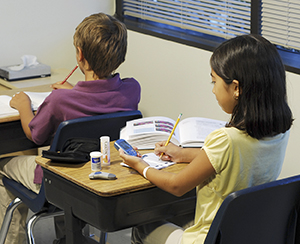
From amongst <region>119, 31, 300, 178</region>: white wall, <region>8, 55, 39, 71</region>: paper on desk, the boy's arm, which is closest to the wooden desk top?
the boy's arm

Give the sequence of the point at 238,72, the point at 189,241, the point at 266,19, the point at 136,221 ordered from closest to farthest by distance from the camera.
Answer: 1. the point at 238,72
2. the point at 189,241
3. the point at 136,221
4. the point at 266,19

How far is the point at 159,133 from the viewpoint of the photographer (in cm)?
177

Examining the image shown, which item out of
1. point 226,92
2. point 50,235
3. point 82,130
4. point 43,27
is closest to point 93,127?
point 82,130

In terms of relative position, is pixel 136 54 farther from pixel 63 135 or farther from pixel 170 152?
pixel 170 152

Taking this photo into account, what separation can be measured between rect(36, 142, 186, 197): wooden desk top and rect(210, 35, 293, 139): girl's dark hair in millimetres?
Result: 367

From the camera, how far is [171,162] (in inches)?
64.0

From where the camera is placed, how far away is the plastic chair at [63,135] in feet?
5.81

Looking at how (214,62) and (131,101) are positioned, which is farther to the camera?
(131,101)

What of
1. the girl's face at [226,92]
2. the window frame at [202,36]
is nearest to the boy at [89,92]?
the girl's face at [226,92]

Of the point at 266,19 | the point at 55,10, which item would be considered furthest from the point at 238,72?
the point at 55,10

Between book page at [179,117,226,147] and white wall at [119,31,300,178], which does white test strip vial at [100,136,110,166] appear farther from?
white wall at [119,31,300,178]

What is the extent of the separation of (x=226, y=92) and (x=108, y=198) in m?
0.50

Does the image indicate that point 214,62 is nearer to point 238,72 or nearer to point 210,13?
point 238,72

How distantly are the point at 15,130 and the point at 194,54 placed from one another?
1.53 meters
